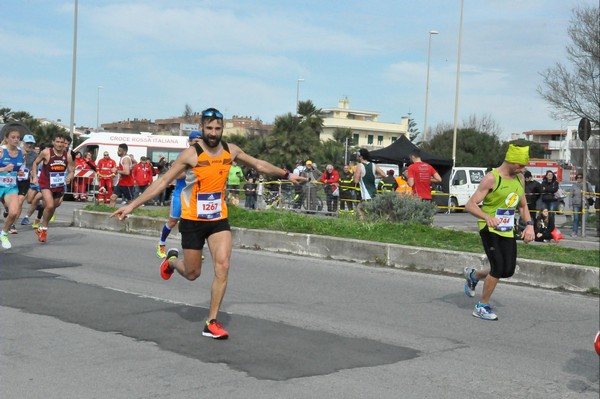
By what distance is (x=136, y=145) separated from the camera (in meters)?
35.6

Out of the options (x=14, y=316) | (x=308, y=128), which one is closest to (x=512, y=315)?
(x=14, y=316)

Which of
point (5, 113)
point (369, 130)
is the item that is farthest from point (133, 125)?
point (5, 113)

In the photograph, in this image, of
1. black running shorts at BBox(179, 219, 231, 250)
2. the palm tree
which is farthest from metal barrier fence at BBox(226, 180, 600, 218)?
the palm tree

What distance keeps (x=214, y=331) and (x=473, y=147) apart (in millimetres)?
69920

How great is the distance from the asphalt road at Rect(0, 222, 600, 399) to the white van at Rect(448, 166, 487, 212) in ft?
80.7

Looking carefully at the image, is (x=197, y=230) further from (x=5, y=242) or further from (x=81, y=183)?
(x=81, y=183)

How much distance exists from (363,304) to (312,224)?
18.6 feet

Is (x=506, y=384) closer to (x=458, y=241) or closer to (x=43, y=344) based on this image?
(x=43, y=344)

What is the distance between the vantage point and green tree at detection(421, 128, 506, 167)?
2899 inches

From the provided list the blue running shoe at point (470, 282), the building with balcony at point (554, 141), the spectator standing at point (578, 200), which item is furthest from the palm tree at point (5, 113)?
→ the building with balcony at point (554, 141)

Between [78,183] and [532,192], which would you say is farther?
[78,183]

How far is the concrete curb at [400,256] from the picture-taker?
10734mm

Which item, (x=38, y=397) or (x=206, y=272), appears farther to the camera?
(x=206, y=272)

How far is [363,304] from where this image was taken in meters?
9.23
